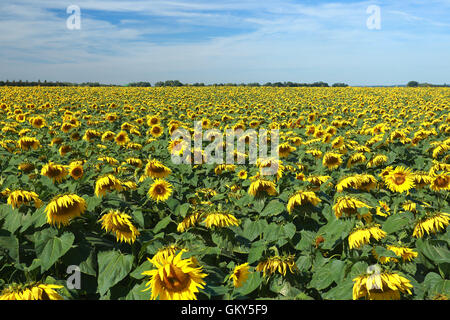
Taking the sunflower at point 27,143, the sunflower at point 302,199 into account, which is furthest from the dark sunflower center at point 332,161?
the sunflower at point 27,143

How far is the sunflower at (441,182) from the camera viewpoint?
4.85 m

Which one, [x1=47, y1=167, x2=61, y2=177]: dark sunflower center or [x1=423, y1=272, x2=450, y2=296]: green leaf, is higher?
[x1=47, y1=167, x2=61, y2=177]: dark sunflower center

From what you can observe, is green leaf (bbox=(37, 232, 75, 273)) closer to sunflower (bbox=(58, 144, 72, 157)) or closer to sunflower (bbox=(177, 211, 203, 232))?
sunflower (bbox=(177, 211, 203, 232))

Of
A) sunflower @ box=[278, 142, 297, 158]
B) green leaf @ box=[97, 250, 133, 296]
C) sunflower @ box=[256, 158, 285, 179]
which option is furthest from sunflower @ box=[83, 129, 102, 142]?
green leaf @ box=[97, 250, 133, 296]

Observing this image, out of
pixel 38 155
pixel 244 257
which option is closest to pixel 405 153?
pixel 244 257

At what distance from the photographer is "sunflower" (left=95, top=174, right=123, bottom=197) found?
3.72 meters

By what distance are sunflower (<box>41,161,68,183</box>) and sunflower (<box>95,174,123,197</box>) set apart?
3.88ft

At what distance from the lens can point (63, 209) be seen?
2.71 m

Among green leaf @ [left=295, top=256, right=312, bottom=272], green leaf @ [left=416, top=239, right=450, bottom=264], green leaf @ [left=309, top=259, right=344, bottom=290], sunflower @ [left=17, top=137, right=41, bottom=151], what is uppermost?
sunflower @ [left=17, top=137, right=41, bottom=151]

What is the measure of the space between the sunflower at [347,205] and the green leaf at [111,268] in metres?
2.02

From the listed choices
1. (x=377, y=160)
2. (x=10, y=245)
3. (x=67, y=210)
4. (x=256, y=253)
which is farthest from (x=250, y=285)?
(x=377, y=160)

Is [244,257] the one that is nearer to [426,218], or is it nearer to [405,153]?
[426,218]

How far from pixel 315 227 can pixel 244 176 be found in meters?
2.13

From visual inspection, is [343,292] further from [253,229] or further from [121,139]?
[121,139]
